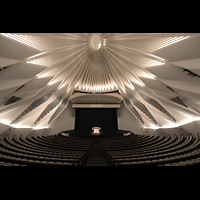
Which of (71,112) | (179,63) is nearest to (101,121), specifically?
(71,112)

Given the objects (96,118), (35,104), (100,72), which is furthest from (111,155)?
(96,118)

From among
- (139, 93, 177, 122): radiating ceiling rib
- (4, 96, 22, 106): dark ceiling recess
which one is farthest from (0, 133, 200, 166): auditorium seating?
(139, 93, 177, 122): radiating ceiling rib

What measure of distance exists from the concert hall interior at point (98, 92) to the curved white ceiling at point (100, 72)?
6cm

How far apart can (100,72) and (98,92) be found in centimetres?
364

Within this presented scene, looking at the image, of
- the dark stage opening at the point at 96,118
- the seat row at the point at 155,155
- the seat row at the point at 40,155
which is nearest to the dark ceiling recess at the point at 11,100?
the seat row at the point at 40,155

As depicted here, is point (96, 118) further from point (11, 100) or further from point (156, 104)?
point (11, 100)

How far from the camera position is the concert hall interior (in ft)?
18.6

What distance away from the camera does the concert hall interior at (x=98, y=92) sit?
18.6 feet

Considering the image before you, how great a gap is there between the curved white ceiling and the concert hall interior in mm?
59

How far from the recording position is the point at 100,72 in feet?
43.1

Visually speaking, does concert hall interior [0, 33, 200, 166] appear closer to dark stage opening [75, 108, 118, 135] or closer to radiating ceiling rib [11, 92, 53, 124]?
radiating ceiling rib [11, 92, 53, 124]

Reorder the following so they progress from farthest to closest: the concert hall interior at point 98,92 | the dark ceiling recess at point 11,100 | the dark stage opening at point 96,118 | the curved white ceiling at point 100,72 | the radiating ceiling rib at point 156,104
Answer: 1. the dark stage opening at point 96,118
2. the radiating ceiling rib at point 156,104
3. the dark ceiling recess at point 11,100
4. the curved white ceiling at point 100,72
5. the concert hall interior at point 98,92

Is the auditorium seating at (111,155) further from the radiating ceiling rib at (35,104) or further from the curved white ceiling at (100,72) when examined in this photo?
the radiating ceiling rib at (35,104)

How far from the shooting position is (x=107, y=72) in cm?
1320
